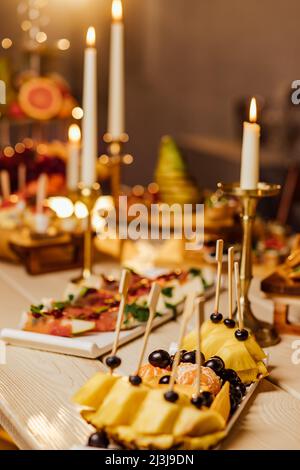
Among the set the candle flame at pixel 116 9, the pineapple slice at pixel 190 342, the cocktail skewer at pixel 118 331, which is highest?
the candle flame at pixel 116 9

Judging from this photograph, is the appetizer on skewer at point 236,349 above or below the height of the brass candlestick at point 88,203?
below

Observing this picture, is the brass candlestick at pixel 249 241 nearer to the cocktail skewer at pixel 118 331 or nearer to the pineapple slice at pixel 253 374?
the pineapple slice at pixel 253 374

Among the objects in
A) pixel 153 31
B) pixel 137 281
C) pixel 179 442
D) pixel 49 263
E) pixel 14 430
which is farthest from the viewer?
pixel 153 31

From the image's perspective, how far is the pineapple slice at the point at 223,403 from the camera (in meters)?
1.05

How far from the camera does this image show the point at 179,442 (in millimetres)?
966

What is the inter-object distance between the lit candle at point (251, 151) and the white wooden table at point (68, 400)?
38 centimetres

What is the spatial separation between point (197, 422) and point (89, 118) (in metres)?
1.10

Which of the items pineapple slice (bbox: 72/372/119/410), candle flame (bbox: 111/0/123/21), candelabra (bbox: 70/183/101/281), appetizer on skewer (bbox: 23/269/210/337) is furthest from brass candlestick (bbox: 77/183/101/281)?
pineapple slice (bbox: 72/372/119/410)

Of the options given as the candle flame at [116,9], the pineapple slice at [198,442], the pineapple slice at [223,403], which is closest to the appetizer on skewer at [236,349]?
the pineapple slice at [223,403]

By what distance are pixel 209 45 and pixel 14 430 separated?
6026 mm

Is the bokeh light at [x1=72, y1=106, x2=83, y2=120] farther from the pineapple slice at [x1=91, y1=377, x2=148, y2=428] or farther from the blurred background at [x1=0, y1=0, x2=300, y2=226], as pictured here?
the blurred background at [x1=0, y1=0, x2=300, y2=226]

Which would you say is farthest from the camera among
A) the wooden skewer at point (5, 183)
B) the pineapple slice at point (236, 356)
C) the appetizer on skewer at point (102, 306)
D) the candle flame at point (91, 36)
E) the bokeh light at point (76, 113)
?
the bokeh light at point (76, 113)
